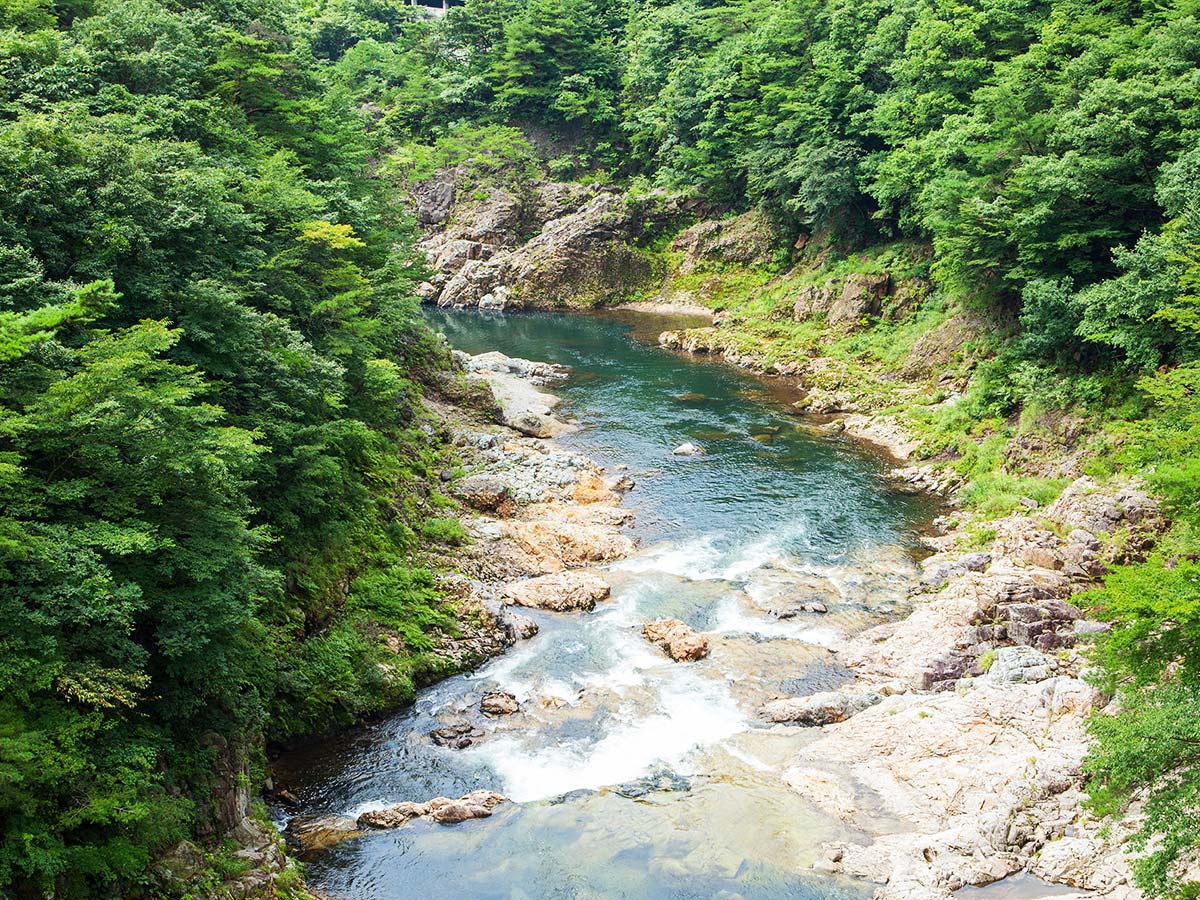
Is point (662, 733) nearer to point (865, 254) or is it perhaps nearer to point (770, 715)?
point (770, 715)

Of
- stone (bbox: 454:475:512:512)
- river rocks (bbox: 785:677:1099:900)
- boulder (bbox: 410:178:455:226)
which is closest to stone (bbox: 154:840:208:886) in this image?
river rocks (bbox: 785:677:1099:900)

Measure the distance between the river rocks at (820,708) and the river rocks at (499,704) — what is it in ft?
18.6

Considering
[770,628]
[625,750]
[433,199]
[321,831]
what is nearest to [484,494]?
[770,628]

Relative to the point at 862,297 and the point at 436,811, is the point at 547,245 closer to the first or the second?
the point at 862,297

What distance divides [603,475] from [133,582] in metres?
22.1

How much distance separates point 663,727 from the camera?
18.8 meters

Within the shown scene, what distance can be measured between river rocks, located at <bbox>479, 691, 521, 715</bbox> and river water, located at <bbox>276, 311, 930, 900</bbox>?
0.25m

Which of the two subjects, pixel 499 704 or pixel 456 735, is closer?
pixel 456 735

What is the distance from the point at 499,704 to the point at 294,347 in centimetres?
1002

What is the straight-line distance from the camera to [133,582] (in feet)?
39.9

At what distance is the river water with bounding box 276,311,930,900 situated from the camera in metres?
14.7

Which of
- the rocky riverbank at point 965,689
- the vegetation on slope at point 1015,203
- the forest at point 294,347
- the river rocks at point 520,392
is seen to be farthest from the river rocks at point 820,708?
the river rocks at point 520,392

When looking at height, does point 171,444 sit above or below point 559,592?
above

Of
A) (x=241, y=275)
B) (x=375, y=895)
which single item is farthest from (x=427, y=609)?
(x=241, y=275)
